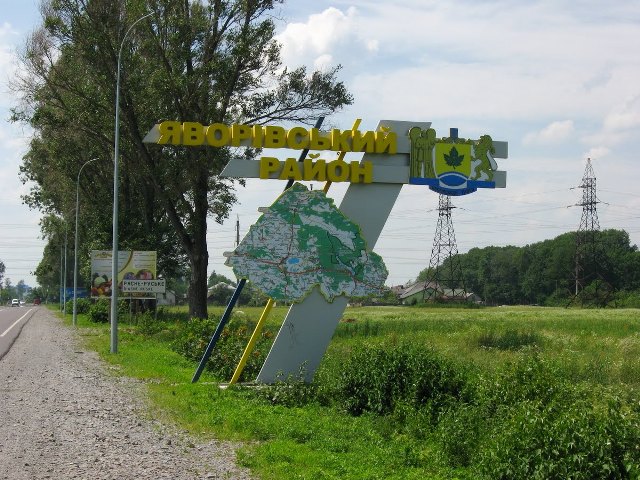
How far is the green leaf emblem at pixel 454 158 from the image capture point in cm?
1759

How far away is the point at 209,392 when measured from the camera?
16.5 metres

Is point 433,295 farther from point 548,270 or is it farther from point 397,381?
point 397,381

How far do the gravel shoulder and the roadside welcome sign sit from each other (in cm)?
337

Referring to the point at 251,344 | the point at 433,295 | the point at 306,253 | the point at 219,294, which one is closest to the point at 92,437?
the point at 251,344

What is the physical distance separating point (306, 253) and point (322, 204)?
3.35ft

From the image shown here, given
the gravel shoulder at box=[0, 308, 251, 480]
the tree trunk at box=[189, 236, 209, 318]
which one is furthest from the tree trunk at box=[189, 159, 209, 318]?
the gravel shoulder at box=[0, 308, 251, 480]

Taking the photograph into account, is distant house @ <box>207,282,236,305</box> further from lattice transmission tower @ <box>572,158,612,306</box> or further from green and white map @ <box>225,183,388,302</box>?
green and white map @ <box>225,183,388,302</box>

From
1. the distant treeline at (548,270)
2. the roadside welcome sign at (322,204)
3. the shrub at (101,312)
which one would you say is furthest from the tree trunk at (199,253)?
the distant treeline at (548,270)

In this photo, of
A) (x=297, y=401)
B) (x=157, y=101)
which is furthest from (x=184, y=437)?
(x=157, y=101)

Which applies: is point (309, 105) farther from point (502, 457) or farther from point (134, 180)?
point (502, 457)

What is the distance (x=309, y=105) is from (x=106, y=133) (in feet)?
27.7

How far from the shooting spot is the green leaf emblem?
57.7 ft

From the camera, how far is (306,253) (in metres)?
17.1

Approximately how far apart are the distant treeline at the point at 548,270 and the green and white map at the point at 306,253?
59.1 meters
